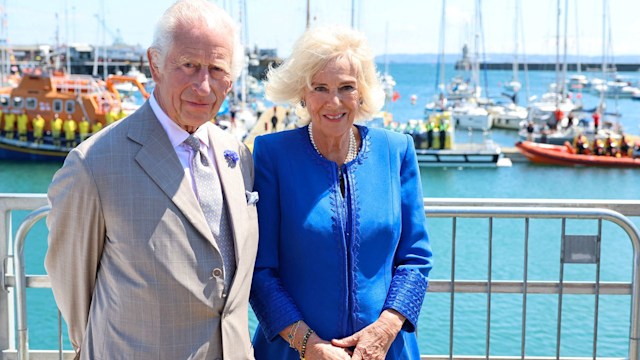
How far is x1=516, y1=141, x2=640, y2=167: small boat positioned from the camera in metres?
31.7

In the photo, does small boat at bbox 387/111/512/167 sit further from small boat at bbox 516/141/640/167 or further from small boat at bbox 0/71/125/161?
small boat at bbox 0/71/125/161

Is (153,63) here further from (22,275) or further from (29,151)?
(29,151)

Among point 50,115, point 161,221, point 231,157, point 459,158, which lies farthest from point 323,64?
point 50,115

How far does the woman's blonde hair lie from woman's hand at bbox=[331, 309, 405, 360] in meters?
0.71

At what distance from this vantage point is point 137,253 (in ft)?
6.95

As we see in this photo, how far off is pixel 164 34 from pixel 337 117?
693 millimetres

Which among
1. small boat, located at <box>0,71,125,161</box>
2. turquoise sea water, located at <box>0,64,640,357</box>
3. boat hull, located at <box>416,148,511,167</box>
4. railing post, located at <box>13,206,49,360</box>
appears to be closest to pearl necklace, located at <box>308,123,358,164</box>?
railing post, located at <box>13,206,49,360</box>

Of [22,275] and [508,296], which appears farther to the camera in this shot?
[508,296]

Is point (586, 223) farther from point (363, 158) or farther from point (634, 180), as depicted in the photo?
point (363, 158)

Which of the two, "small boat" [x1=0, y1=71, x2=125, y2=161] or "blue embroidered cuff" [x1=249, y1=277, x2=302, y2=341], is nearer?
"blue embroidered cuff" [x1=249, y1=277, x2=302, y2=341]

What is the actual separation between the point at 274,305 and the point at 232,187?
0.47 m

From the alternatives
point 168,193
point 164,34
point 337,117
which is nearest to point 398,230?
point 337,117

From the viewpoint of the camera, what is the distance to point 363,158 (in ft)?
8.84

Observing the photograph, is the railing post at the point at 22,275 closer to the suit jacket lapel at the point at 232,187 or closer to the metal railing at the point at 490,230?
the metal railing at the point at 490,230
